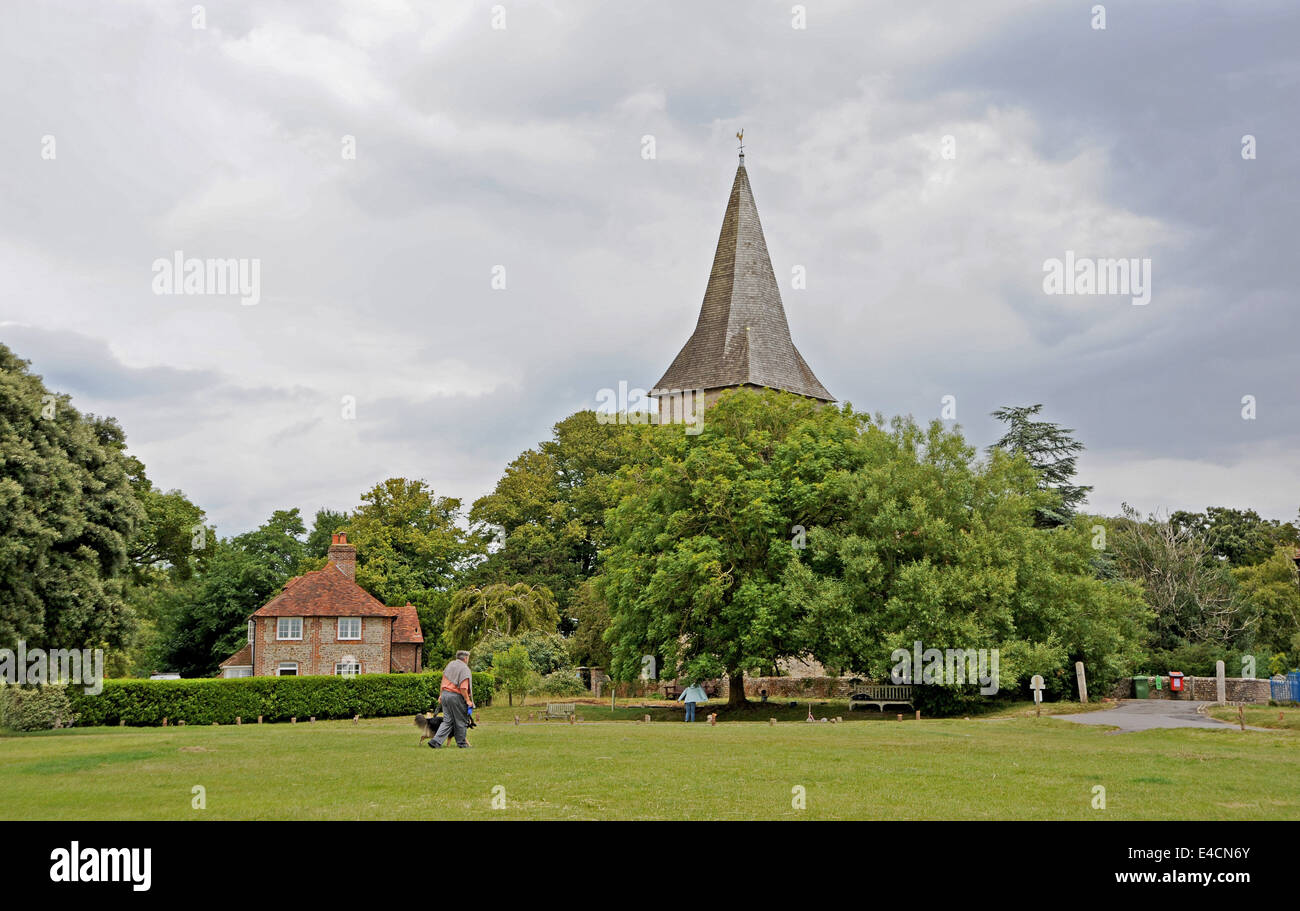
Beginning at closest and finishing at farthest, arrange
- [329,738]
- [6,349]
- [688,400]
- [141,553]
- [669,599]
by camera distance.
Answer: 1. [329,738]
2. [6,349]
3. [669,599]
4. [141,553]
5. [688,400]

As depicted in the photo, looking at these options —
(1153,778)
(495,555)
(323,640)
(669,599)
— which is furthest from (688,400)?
(1153,778)

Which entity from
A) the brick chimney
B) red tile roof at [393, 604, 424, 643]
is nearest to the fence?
red tile roof at [393, 604, 424, 643]

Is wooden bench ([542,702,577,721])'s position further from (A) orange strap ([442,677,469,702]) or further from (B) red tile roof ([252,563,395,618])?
(B) red tile roof ([252,563,395,618])

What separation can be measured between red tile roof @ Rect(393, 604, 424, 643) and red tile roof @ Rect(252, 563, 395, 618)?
4874 millimetres

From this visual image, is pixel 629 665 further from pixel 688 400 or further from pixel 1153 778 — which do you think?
pixel 688 400

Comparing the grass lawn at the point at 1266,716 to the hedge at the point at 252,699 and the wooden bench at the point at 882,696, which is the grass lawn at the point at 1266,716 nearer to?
the wooden bench at the point at 882,696

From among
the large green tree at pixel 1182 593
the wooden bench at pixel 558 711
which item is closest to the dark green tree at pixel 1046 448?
the large green tree at pixel 1182 593

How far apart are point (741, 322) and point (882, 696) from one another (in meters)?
31.9

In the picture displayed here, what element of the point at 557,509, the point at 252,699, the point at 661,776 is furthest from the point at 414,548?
the point at 661,776

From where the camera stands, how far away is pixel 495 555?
71.9 metres

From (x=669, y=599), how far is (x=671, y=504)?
377cm
